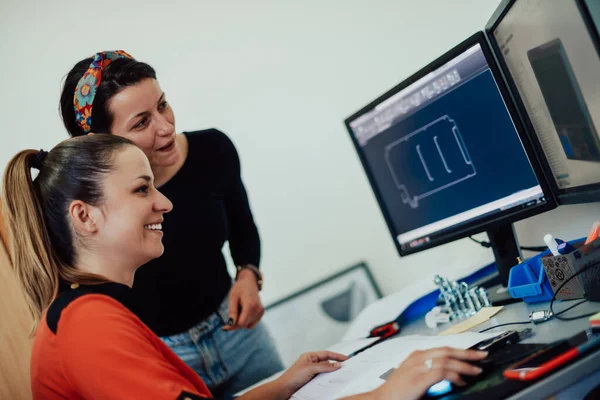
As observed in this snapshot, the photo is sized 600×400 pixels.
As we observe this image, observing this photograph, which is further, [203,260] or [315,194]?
[315,194]

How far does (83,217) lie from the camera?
113cm

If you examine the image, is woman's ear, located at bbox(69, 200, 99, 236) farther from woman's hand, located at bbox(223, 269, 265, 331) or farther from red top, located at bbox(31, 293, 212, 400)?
woman's hand, located at bbox(223, 269, 265, 331)

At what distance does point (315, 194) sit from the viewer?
231 centimetres

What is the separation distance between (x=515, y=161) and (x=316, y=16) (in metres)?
1.20

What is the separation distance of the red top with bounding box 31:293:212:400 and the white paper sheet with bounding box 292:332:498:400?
261 millimetres

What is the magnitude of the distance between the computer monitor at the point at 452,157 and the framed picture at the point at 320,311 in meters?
0.74

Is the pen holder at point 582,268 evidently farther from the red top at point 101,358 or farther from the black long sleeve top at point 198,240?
the black long sleeve top at point 198,240

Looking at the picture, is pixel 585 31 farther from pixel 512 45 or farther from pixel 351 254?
pixel 351 254

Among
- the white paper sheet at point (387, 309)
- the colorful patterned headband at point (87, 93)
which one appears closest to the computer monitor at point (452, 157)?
the white paper sheet at point (387, 309)

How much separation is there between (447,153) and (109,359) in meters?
0.83

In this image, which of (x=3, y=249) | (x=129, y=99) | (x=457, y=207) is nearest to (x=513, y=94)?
(x=457, y=207)

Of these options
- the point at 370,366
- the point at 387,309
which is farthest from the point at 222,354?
the point at 370,366

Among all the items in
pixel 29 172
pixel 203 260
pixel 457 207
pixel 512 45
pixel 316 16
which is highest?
pixel 316 16

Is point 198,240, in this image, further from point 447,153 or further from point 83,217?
point 447,153
